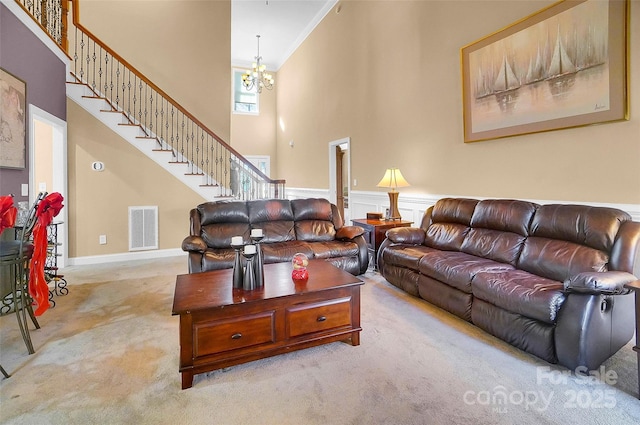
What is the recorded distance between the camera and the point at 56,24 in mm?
4586

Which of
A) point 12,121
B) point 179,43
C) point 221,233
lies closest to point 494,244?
point 221,233

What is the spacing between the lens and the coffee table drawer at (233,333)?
6.64ft

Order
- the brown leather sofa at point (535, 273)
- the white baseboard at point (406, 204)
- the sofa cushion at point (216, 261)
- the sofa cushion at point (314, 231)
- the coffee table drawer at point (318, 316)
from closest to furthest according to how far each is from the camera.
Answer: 1. the brown leather sofa at point (535, 273)
2. the coffee table drawer at point (318, 316)
3. the white baseboard at point (406, 204)
4. the sofa cushion at point (216, 261)
5. the sofa cushion at point (314, 231)

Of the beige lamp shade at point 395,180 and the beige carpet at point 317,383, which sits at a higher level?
the beige lamp shade at point 395,180

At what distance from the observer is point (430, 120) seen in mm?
4500

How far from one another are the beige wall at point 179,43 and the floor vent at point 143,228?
7.37 ft

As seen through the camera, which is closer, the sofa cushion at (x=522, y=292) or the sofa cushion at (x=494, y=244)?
the sofa cushion at (x=522, y=292)

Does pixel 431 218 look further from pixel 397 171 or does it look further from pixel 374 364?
pixel 374 364

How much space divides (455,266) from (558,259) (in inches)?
29.9

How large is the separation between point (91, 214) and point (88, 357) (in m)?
3.49

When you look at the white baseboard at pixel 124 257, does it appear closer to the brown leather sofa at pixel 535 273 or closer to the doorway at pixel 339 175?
the doorway at pixel 339 175

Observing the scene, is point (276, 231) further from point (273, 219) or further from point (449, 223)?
point (449, 223)

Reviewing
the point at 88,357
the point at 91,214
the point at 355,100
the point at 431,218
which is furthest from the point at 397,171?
the point at 91,214

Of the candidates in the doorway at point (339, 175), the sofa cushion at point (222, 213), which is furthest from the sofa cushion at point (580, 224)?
Answer: the doorway at point (339, 175)
